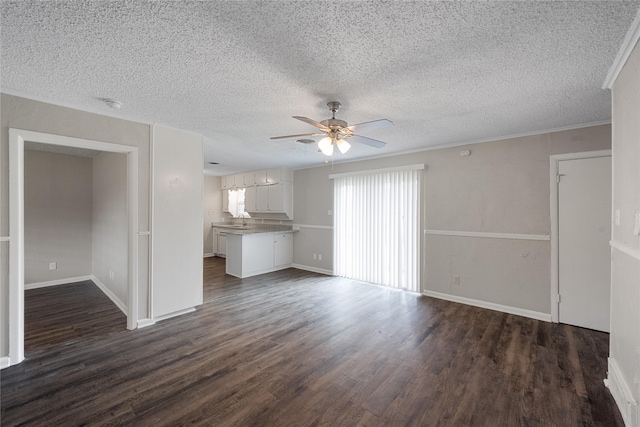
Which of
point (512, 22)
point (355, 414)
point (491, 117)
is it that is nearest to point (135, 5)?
point (512, 22)

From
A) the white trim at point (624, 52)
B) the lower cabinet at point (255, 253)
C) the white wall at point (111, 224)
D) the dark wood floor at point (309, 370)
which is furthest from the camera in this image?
the lower cabinet at point (255, 253)

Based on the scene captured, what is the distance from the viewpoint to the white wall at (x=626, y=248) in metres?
1.61

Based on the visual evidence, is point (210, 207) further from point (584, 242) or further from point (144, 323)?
point (584, 242)

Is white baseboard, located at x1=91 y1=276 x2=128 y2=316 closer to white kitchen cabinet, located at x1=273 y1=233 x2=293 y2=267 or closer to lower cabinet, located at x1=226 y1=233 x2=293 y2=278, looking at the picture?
lower cabinet, located at x1=226 y1=233 x2=293 y2=278

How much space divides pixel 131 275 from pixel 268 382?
208 cm

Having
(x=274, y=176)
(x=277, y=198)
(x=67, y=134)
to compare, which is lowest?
(x=277, y=198)

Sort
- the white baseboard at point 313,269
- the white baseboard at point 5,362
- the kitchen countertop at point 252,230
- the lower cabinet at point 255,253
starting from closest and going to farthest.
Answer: the white baseboard at point 5,362, the lower cabinet at point 255,253, the kitchen countertop at point 252,230, the white baseboard at point 313,269

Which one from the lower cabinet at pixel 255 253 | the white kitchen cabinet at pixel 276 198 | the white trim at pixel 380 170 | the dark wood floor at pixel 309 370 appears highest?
the white trim at pixel 380 170

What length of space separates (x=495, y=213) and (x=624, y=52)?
2.34 metres

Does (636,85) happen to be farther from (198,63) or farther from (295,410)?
(295,410)

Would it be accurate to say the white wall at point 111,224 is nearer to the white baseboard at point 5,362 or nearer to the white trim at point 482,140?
the white baseboard at point 5,362

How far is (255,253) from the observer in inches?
221

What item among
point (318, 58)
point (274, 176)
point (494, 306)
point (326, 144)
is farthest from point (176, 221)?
point (494, 306)

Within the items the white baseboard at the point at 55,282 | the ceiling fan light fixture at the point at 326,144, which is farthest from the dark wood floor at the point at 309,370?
the ceiling fan light fixture at the point at 326,144
